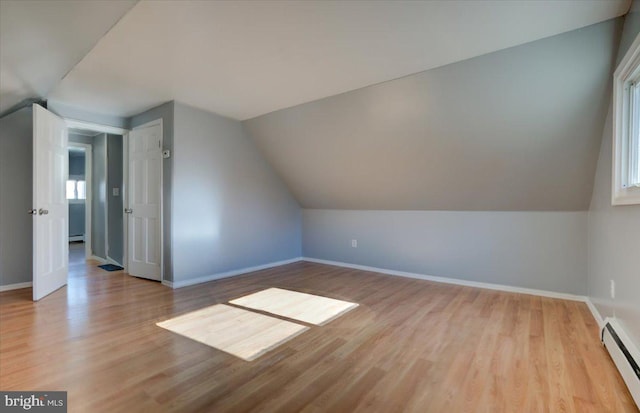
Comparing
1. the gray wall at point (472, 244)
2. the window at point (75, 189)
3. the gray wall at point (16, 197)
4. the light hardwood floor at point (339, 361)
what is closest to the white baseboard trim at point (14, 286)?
the gray wall at point (16, 197)

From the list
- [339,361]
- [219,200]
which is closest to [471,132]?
[339,361]

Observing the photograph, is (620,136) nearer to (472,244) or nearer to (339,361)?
(472,244)

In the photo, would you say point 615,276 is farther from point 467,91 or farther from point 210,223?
point 210,223

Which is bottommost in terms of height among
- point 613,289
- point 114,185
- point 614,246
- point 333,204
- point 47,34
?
point 613,289

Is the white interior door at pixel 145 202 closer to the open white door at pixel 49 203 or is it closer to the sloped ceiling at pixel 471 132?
the open white door at pixel 49 203

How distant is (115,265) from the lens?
4.76m

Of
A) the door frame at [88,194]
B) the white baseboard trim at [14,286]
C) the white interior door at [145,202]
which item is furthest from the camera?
the door frame at [88,194]

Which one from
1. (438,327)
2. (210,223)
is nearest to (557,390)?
(438,327)

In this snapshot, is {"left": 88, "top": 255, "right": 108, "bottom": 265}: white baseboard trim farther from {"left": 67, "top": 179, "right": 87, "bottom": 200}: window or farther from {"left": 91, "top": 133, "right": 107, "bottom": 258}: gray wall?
{"left": 67, "top": 179, "right": 87, "bottom": 200}: window

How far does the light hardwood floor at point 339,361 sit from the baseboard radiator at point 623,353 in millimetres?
57

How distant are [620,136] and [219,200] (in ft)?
13.1

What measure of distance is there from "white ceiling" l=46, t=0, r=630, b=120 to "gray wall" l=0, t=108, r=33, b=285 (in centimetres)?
91
